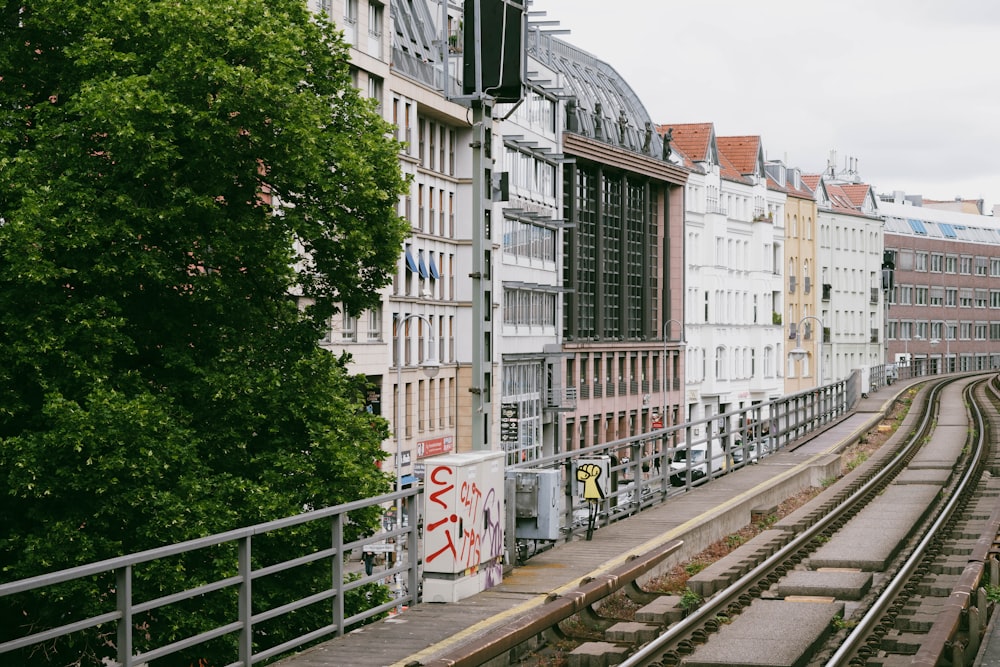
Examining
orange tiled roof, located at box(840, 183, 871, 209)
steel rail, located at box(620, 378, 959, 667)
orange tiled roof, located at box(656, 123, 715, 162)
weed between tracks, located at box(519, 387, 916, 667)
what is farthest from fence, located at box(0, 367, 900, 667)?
orange tiled roof, located at box(840, 183, 871, 209)

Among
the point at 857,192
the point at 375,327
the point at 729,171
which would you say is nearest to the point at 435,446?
the point at 375,327

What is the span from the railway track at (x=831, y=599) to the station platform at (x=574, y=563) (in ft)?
1.80

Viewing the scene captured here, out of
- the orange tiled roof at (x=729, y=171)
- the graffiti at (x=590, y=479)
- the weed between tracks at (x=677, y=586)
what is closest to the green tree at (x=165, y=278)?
the graffiti at (x=590, y=479)

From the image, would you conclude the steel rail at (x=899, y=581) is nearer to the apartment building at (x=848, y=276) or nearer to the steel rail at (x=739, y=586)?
the steel rail at (x=739, y=586)

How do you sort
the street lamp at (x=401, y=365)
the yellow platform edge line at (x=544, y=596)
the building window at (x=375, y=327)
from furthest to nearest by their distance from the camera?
the building window at (x=375, y=327), the street lamp at (x=401, y=365), the yellow platform edge line at (x=544, y=596)

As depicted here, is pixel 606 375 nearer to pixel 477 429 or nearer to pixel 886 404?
pixel 886 404

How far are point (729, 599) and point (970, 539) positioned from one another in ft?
23.4

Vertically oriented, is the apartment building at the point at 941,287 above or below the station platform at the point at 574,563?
above

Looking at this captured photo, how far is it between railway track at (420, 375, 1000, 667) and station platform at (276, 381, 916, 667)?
1.80 feet

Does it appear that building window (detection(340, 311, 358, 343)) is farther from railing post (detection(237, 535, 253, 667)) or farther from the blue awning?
railing post (detection(237, 535, 253, 667))

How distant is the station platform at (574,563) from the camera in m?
12.4

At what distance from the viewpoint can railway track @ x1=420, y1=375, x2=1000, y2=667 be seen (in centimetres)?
1320

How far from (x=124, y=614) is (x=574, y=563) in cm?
794

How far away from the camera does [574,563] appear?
1734 centimetres
